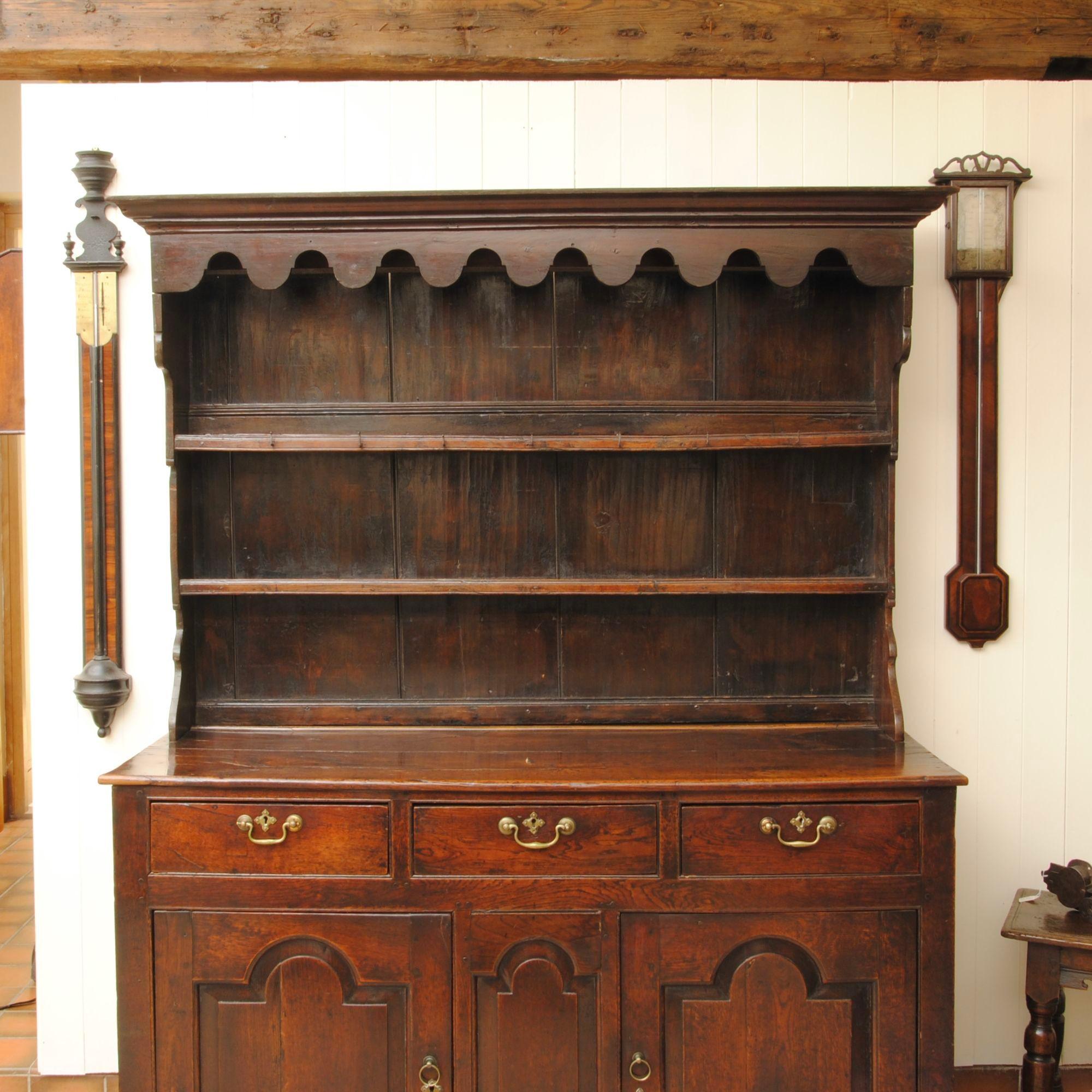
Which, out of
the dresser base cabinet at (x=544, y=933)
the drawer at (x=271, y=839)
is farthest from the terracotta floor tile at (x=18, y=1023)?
the drawer at (x=271, y=839)

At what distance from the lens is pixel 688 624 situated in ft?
8.23

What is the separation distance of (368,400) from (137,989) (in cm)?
144

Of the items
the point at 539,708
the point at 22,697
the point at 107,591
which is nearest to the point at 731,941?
the point at 539,708

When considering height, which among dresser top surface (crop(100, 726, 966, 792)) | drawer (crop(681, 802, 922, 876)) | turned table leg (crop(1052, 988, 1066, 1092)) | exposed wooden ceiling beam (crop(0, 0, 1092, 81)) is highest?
exposed wooden ceiling beam (crop(0, 0, 1092, 81))

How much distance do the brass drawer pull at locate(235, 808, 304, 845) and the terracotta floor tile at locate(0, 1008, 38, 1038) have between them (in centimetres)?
126

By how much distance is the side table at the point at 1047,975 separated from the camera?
2.18m

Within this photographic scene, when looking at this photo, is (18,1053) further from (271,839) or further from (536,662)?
(536,662)

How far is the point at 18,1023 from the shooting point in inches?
112

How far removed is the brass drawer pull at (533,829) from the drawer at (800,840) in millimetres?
253

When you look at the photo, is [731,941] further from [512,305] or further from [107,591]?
[107,591]

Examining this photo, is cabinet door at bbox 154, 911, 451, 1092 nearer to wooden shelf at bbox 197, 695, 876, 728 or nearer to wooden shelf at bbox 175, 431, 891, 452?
Result: wooden shelf at bbox 197, 695, 876, 728

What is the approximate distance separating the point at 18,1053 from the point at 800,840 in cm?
224

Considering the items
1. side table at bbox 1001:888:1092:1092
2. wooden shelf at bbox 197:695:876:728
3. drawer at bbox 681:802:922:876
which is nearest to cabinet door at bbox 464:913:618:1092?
drawer at bbox 681:802:922:876

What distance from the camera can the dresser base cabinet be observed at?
2.04 metres
